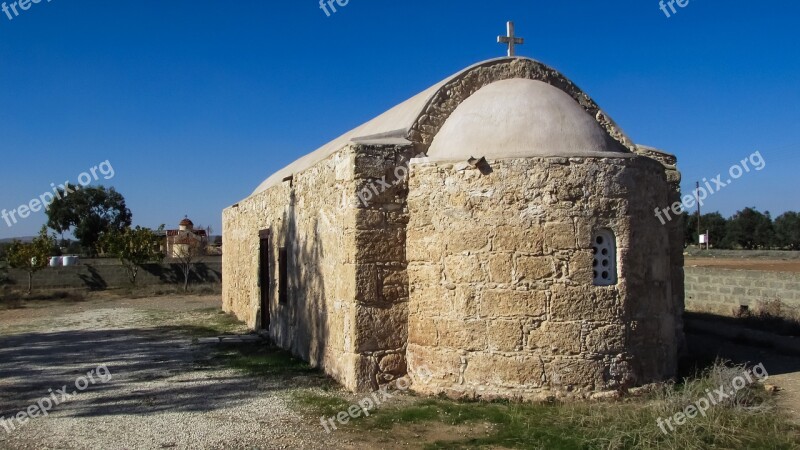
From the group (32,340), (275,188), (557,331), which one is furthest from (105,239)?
(557,331)

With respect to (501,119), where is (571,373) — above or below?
below

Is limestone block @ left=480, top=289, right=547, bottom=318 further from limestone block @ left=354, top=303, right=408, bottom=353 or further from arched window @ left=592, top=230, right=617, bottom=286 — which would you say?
limestone block @ left=354, top=303, right=408, bottom=353

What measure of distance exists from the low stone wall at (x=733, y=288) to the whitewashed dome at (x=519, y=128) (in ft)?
28.0

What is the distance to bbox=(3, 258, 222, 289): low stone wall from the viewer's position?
85.1ft

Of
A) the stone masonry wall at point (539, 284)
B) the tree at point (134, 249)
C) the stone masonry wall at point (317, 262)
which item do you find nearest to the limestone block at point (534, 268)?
the stone masonry wall at point (539, 284)

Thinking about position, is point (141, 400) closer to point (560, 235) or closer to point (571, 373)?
point (571, 373)

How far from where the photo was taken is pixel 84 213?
4641cm

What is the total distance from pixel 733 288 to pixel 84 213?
44.1 meters

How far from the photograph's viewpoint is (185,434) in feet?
19.5

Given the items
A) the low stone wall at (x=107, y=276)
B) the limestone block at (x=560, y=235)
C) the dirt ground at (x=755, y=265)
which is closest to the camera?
the limestone block at (x=560, y=235)

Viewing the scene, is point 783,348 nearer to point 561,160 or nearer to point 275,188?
point 561,160

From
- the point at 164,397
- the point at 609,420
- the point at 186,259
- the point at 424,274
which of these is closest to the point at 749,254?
the point at 186,259

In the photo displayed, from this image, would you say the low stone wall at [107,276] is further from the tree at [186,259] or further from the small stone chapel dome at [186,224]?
the small stone chapel dome at [186,224]

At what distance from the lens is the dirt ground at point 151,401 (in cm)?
575
